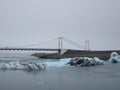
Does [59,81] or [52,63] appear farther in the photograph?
[52,63]

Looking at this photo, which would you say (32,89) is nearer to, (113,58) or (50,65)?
(50,65)

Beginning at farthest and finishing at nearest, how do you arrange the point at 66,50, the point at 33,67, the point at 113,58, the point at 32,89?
the point at 66,50, the point at 113,58, the point at 33,67, the point at 32,89

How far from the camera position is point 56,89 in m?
Result: 16.5

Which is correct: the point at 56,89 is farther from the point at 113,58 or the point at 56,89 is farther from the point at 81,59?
the point at 113,58

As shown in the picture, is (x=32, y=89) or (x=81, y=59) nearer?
(x=32, y=89)

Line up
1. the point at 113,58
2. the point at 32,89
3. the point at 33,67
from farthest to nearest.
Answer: the point at 113,58, the point at 33,67, the point at 32,89

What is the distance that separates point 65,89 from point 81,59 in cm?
2273

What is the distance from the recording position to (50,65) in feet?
128

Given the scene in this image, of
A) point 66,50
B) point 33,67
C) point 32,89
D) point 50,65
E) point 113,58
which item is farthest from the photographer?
point 66,50

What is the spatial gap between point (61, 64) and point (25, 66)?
8.88 metres

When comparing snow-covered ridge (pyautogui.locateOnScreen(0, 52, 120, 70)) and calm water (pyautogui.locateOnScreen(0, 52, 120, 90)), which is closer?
calm water (pyautogui.locateOnScreen(0, 52, 120, 90))

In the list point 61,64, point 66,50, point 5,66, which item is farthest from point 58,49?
point 5,66

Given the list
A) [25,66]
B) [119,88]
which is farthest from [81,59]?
[119,88]

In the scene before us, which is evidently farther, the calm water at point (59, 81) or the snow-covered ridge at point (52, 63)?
the snow-covered ridge at point (52, 63)
